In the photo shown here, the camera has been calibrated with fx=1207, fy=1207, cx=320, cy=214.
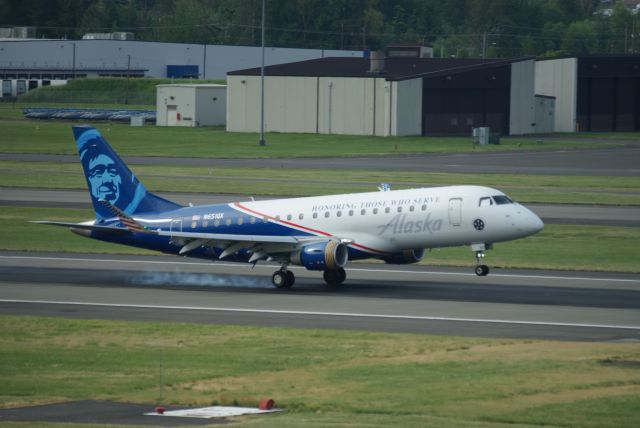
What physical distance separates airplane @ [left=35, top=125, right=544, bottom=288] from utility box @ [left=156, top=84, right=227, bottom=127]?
10439 cm

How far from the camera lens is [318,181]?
88062 mm

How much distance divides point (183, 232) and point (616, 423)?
26701 millimetres

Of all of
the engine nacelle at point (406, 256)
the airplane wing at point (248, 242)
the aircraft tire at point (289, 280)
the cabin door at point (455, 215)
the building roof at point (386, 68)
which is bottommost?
the aircraft tire at point (289, 280)

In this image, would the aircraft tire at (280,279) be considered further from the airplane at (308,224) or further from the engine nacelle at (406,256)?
the engine nacelle at (406,256)

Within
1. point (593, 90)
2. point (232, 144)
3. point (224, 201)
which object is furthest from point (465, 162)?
point (593, 90)

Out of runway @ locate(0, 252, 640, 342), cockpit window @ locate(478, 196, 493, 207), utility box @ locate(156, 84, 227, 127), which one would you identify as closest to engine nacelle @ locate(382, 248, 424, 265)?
runway @ locate(0, 252, 640, 342)

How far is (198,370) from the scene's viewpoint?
3088 centimetres

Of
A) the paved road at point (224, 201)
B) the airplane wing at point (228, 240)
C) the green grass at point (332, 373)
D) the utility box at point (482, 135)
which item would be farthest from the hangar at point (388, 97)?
the green grass at point (332, 373)

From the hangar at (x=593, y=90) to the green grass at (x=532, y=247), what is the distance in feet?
309

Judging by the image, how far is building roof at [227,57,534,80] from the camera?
138125mm

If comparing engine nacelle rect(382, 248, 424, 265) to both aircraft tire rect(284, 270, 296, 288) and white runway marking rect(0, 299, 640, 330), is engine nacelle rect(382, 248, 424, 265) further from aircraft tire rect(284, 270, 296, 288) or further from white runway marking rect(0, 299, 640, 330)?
white runway marking rect(0, 299, 640, 330)

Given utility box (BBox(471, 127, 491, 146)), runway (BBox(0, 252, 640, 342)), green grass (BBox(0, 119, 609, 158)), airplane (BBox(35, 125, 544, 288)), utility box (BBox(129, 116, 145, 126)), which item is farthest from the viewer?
utility box (BBox(129, 116, 145, 126))

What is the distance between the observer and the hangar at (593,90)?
154 meters

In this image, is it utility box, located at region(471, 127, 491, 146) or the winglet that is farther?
utility box, located at region(471, 127, 491, 146)
